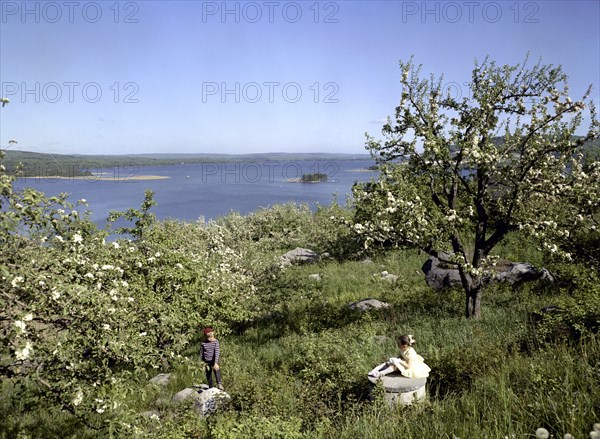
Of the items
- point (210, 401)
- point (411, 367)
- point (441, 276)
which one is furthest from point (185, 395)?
point (441, 276)

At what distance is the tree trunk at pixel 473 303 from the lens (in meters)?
14.4

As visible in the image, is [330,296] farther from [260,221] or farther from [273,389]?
[260,221]

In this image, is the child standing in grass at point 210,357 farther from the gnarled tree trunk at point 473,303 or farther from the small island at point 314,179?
the small island at point 314,179

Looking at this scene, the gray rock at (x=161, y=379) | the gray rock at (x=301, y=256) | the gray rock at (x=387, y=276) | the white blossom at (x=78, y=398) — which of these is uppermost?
the white blossom at (x=78, y=398)

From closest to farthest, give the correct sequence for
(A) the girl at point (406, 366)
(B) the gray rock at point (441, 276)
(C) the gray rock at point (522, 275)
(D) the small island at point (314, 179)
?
1. (A) the girl at point (406, 366)
2. (C) the gray rock at point (522, 275)
3. (B) the gray rock at point (441, 276)
4. (D) the small island at point (314, 179)

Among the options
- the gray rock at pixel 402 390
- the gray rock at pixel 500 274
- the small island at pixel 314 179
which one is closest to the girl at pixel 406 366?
the gray rock at pixel 402 390

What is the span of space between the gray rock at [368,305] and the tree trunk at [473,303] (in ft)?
13.1

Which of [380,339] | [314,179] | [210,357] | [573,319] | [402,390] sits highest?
[314,179]

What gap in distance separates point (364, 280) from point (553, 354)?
15.4m

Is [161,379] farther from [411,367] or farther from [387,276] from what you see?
[387,276]

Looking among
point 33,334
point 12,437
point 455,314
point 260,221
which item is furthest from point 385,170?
point 260,221

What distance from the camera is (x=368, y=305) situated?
18.1m

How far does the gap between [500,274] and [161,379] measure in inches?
567

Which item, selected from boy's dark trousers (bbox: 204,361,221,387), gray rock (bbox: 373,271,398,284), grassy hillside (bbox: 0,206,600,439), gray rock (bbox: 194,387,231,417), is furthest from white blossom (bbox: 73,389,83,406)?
gray rock (bbox: 373,271,398,284)
